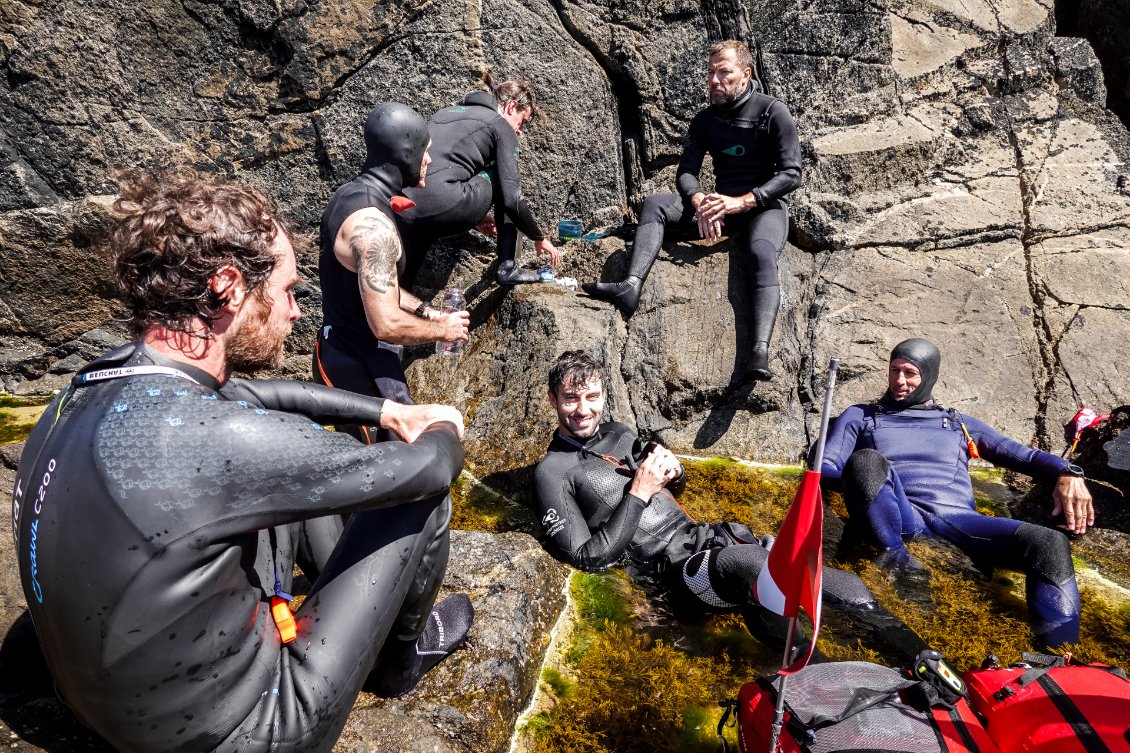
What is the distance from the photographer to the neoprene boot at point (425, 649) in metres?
2.20

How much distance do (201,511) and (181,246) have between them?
2.06 ft

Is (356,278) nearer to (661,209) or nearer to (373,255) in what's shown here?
(373,255)

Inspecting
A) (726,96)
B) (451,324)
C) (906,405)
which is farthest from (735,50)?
(451,324)

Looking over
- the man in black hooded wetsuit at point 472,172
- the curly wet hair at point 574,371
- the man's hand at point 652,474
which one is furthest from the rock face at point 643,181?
the man's hand at point 652,474

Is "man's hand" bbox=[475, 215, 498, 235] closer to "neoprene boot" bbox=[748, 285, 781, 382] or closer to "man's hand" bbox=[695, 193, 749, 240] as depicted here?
"man's hand" bbox=[695, 193, 749, 240]

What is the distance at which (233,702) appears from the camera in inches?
60.4

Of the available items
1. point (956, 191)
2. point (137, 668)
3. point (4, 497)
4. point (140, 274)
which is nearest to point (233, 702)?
point (137, 668)

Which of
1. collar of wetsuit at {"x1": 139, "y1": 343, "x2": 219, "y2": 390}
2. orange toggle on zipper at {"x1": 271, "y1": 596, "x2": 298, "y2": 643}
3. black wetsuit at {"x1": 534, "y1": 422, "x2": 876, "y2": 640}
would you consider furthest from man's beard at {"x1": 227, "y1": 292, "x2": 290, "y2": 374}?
black wetsuit at {"x1": 534, "y1": 422, "x2": 876, "y2": 640}

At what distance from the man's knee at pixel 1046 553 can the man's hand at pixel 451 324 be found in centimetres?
284

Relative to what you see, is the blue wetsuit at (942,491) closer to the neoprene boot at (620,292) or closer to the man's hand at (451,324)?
the neoprene boot at (620,292)

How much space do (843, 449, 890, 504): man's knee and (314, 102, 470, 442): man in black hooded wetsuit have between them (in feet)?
7.15

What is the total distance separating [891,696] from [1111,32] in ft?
30.2

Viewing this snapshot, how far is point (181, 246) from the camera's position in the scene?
161 cm

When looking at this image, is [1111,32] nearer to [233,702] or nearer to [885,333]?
[885,333]
